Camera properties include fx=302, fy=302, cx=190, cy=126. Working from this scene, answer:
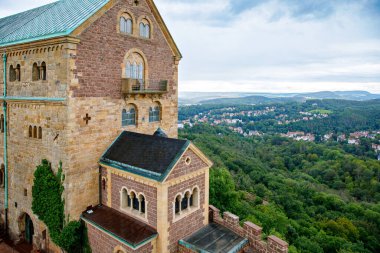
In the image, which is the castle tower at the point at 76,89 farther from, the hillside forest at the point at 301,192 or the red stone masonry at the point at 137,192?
the hillside forest at the point at 301,192

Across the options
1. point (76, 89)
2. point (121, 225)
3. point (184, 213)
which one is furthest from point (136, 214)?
point (76, 89)

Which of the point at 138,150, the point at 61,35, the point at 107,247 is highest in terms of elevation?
the point at 61,35

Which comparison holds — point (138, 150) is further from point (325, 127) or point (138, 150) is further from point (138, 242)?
point (325, 127)

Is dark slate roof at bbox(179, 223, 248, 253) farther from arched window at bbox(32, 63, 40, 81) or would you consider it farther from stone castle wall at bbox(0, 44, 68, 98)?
arched window at bbox(32, 63, 40, 81)

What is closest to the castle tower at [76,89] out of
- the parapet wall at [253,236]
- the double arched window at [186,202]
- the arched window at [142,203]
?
the arched window at [142,203]

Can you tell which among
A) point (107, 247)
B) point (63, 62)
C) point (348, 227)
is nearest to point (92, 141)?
point (63, 62)

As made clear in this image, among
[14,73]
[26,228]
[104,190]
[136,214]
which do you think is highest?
[14,73]

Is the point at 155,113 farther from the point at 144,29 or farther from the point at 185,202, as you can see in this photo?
the point at 185,202
